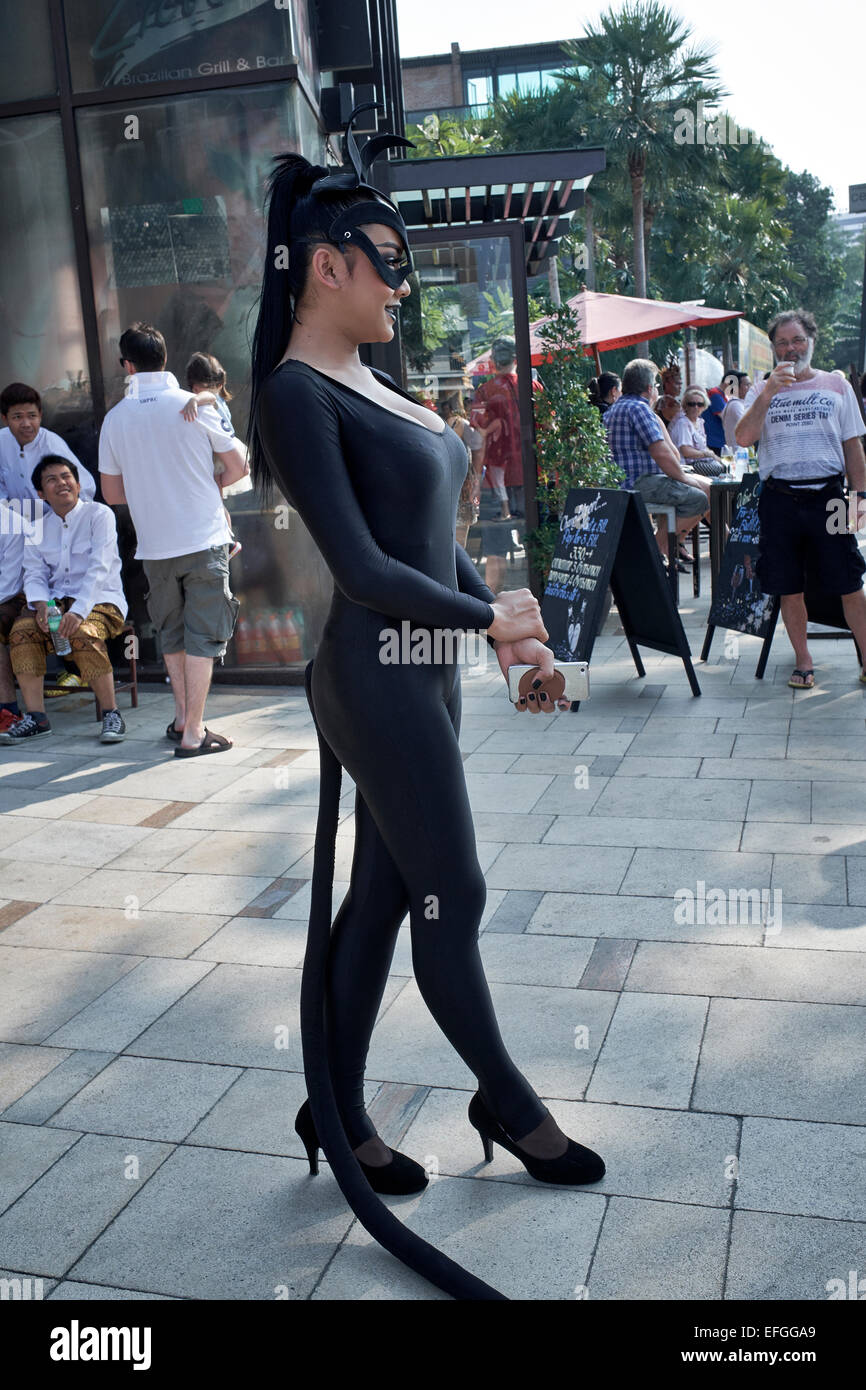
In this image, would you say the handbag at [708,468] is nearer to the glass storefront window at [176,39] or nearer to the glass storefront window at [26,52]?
the glass storefront window at [176,39]

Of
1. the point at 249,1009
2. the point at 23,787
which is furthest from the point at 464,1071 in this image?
the point at 23,787

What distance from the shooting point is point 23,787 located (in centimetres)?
607

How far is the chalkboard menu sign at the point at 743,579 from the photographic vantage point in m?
7.41

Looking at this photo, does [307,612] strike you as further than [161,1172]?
Yes

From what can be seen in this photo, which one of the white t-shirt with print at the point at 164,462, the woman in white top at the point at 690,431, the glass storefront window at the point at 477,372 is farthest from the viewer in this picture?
the woman in white top at the point at 690,431

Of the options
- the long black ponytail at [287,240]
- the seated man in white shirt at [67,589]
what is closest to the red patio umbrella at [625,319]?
the seated man in white shirt at [67,589]

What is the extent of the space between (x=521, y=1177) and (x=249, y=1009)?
1106 millimetres

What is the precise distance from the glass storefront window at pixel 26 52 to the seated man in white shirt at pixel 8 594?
284cm

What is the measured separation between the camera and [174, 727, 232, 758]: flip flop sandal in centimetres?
650

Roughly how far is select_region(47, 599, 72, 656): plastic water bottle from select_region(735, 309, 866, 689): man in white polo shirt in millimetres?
3764

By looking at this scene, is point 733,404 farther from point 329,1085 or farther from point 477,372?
point 329,1085

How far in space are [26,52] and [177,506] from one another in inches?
139

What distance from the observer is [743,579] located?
7.60 m
